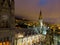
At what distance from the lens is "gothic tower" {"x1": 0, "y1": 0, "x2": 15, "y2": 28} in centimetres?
1516

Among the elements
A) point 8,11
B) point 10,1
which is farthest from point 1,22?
point 10,1

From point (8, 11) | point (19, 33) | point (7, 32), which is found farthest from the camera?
point (19, 33)

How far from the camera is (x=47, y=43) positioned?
34.2 m

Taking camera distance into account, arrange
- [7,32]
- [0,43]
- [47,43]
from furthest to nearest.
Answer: [47,43] < [7,32] < [0,43]

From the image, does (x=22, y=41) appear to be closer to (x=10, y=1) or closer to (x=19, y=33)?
(x=19, y=33)

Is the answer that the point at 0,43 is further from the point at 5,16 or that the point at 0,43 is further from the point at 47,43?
the point at 47,43

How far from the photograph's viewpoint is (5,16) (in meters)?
15.4

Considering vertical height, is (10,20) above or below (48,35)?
above

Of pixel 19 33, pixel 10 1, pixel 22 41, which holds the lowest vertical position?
pixel 22 41

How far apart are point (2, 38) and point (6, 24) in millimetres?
2021

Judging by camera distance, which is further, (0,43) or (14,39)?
(14,39)

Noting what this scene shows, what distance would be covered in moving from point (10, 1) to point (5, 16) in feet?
7.95

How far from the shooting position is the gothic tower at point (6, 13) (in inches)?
597

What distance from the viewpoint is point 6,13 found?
52.1 feet
